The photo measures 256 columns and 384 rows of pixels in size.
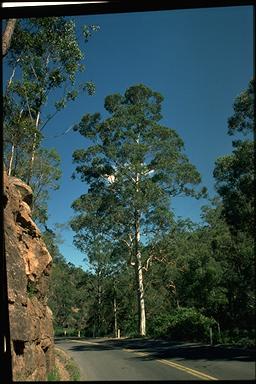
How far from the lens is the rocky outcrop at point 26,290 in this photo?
862 centimetres

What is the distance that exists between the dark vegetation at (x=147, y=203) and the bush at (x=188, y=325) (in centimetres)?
4

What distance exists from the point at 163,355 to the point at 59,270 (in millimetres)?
22303

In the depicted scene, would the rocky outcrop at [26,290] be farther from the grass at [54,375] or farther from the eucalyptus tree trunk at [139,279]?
the eucalyptus tree trunk at [139,279]

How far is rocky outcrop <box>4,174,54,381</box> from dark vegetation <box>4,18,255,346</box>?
2.32 ft

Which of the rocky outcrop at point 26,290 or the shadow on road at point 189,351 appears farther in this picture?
the shadow on road at point 189,351

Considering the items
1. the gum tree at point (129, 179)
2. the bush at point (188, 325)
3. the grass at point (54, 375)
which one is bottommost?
the grass at point (54, 375)

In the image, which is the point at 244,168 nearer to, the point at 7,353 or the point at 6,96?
the point at 6,96

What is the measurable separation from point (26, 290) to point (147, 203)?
691 centimetres

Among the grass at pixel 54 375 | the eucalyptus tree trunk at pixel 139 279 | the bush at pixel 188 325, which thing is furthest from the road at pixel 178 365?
the eucalyptus tree trunk at pixel 139 279

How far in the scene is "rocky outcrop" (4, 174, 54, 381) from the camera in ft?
28.3

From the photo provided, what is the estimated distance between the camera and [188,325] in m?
13.1

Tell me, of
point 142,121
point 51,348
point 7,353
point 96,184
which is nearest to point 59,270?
point 96,184

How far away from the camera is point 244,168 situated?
16.6m

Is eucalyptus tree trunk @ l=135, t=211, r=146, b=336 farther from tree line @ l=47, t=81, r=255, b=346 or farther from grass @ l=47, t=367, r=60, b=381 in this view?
grass @ l=47, t=367, r=60, b=381
